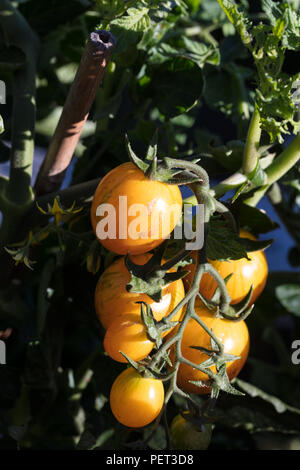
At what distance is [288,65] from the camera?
451 millimetres

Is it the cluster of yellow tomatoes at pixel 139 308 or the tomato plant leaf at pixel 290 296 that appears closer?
the cluster of yellow tomatoes at pixel 139 308

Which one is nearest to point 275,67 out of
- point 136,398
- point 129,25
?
point 129,25

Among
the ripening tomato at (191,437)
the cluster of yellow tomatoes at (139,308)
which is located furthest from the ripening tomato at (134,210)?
the ripening tomato at (191,437)

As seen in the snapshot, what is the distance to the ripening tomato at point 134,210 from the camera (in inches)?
11.3

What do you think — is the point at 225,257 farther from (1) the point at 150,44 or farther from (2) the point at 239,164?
(1) the point at 150,44

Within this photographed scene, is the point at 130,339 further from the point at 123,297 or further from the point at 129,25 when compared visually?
the point at 129,25

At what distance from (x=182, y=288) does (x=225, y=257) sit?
0.10 feet

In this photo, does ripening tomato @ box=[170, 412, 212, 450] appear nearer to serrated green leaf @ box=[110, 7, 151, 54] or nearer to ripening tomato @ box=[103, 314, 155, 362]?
ripening tomato @ box=[103, 314, 155, 362]

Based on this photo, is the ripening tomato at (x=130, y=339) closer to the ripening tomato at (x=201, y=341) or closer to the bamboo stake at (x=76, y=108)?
the ripening tomato at (x=201, y=341)

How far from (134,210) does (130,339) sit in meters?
0.07

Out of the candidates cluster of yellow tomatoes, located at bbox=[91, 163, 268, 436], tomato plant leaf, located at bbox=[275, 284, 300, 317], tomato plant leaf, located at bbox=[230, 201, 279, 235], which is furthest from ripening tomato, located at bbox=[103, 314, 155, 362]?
tomato plant leaf, located at bbox=[275, 284, 300, 317]

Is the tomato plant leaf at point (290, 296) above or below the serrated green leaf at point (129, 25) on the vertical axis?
below

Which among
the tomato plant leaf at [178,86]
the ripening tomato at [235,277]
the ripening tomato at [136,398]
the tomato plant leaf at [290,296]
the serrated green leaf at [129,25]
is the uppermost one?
the serrated green leaf at [129,25]
